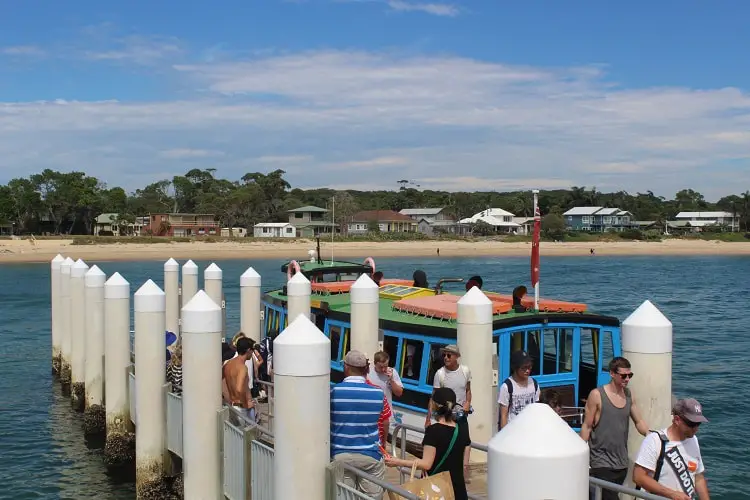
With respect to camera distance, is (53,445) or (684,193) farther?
(684,193)

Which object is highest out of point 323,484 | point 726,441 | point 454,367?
point 454,367

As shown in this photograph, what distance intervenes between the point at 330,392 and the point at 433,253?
96.8 meters

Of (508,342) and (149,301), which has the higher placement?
(149,301)

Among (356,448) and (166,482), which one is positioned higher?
(356,448)

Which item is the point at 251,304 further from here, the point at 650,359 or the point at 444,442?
the point at 444,442

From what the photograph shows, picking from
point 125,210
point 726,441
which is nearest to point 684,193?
point 125,210

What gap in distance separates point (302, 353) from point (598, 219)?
143821 mm

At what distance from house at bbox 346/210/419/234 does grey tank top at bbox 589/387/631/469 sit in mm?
112780

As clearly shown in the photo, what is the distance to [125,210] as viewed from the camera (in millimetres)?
118062

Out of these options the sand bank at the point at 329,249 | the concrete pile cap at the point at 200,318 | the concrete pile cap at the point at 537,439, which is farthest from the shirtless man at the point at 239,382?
the sand bank at the point at 329,249

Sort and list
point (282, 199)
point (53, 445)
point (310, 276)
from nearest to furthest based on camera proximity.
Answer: point (53, 445)
point (310, 276)
point (282, 199)

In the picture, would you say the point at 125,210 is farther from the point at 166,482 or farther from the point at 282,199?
the point at 166,482

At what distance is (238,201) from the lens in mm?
117625

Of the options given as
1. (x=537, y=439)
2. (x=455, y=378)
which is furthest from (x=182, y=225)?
(x=537, y=439)
